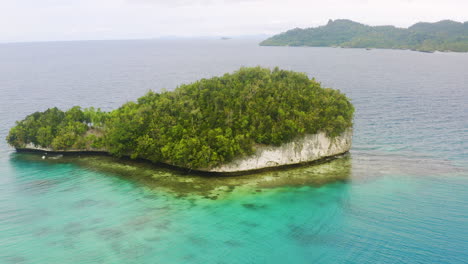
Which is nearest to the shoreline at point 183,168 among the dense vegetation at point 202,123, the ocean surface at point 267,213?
the dense vegetation at point 202,123

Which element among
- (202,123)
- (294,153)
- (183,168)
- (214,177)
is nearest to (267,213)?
(214,177)

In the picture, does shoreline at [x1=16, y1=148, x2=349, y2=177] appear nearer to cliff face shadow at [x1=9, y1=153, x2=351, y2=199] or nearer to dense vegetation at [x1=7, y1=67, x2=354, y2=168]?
cliff face shadow at [x1=9, y1=153, x2=351, y2=199]

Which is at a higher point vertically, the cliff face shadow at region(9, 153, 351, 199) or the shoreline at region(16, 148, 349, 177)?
the shoreline at region(16, 148, 349, 177)

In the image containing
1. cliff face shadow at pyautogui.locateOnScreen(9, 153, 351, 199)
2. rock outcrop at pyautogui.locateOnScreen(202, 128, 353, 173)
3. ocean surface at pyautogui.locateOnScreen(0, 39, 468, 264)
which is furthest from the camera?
rock outcrop at pyautogui.locateOnScreen(202, 128, 353, 173)

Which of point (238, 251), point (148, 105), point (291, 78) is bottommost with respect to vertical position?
point (238, 251)

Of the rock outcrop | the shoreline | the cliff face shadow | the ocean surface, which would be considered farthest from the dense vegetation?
the ocean surface

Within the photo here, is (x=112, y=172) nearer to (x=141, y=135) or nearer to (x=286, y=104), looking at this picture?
(x=141, y=135)

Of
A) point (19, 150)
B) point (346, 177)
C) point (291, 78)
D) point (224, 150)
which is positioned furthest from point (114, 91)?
point (346, 177)
